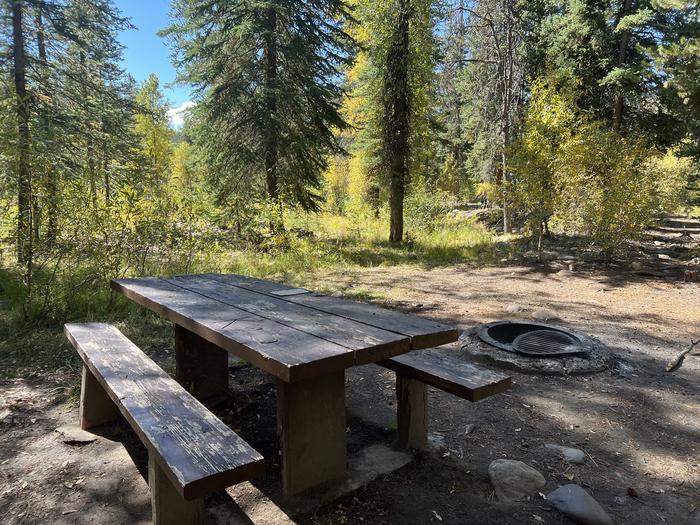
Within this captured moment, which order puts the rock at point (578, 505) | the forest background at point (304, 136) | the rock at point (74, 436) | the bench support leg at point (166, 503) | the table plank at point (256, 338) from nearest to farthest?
the table plank at point (256, 338)
the bench support leg at point (166, 503)
the rock at point (578, 505)
the rock at point (74, 436)
the forest background at point (304, 136)

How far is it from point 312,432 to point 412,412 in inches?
25.8

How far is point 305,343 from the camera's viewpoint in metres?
1.86

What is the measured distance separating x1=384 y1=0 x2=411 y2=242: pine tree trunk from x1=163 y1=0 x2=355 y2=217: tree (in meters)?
1.28

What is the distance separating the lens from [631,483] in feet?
7.55

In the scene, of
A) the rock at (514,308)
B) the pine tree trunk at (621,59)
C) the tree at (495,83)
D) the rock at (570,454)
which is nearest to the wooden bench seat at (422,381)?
the rock at (570,454)

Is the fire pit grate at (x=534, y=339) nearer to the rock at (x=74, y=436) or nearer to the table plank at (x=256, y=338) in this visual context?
the table plank at (x=256, y=338)

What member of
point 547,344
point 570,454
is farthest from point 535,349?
point 570,454

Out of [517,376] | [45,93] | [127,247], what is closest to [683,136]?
[517,376]

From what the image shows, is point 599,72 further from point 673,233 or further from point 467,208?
point 467,208

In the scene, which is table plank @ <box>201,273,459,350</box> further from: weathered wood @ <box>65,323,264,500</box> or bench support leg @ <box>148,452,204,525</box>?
bench support leg @ <box>148,452,204,525</box>

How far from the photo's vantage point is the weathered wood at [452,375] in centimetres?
204

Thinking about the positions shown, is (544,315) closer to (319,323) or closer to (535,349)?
(535,349)

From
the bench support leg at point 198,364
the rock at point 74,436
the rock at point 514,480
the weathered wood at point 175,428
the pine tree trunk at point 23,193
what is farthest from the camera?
the pine tree trunk at point 23,193

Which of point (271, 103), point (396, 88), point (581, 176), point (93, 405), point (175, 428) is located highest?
point (396, 88)
